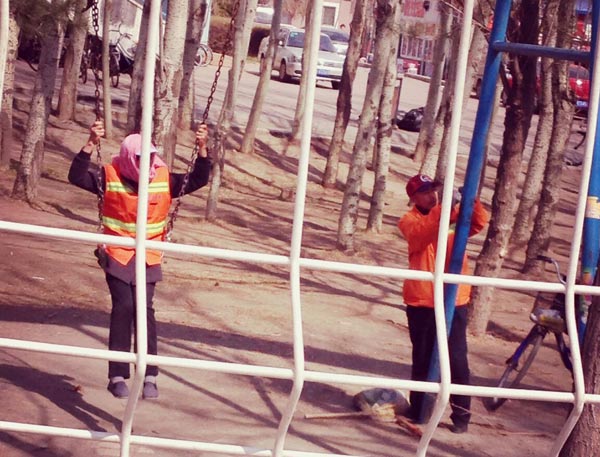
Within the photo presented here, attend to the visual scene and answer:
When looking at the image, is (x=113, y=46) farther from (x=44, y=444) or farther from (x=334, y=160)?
(x=44, y=444)

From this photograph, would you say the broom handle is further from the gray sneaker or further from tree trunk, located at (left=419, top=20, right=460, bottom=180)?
tree trunk, located at (left=419, top=20, right=460, bottom=180)

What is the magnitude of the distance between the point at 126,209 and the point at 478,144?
6.46ft

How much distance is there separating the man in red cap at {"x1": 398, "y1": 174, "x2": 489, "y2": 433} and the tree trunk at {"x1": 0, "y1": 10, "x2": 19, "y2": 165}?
7339 millimetres

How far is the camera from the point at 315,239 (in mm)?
14773

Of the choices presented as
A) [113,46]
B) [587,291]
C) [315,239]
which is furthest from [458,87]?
[113,46]

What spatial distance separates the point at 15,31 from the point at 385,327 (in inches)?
244

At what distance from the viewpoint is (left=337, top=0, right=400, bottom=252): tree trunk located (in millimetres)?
13359

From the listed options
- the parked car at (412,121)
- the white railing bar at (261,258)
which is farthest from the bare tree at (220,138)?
the parked car at (412,121)

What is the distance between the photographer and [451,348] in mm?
6340

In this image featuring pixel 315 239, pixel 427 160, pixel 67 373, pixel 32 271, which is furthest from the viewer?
pixel 427 160

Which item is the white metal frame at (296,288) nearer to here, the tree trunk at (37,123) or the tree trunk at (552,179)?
the tree trunk at (552,179)

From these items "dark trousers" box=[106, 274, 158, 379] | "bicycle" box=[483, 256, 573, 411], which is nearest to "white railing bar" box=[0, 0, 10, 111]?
"dark trousers" box=[106, 274, 158, 379]

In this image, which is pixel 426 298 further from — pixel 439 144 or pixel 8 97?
pixel 439 144

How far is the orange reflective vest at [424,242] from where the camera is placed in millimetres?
6117
